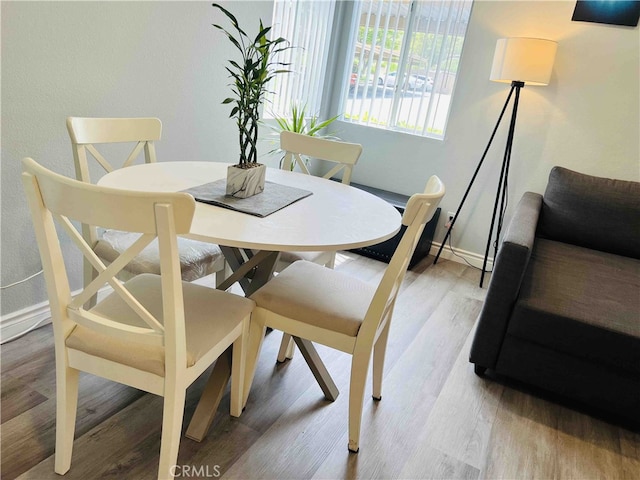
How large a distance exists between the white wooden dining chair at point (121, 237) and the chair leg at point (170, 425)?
0.61m

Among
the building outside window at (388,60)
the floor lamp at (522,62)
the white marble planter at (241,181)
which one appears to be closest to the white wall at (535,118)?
the building outside window at (388,60)

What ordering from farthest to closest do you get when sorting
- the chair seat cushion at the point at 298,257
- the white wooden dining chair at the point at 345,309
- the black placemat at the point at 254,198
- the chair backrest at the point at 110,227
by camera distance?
the chair seat cushion at the point at 298,257, the black placemat at the point at 254,198, the white wooden dining chair at the point at 345,309, the chair backrest at the point at 110,227

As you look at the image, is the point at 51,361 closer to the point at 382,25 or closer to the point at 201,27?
the point at 201,27

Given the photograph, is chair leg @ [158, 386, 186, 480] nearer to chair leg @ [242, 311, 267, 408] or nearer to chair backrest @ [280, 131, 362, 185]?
chair leg @ [242, 311, 267, 408]

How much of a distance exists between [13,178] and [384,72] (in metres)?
2.78

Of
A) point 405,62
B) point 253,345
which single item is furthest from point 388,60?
point 253,345

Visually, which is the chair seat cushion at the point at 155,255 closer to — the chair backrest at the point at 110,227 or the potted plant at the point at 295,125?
the chair backrest at the point at 110,227

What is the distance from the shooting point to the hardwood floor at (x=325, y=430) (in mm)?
1494

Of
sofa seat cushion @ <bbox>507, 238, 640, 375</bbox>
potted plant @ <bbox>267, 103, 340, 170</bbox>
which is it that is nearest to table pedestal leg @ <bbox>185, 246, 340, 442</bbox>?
sofa seat cushion @ <bbox>507, 238, 640, 375</bbox>

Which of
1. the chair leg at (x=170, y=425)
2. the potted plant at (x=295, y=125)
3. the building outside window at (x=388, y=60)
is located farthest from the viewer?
the building outside window at (x=388, y=60)

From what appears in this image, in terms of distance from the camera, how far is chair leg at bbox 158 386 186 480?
1.22 metres

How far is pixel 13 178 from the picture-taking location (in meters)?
1.83

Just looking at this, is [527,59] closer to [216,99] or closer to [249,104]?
[216,99]

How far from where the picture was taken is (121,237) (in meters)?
1.85
